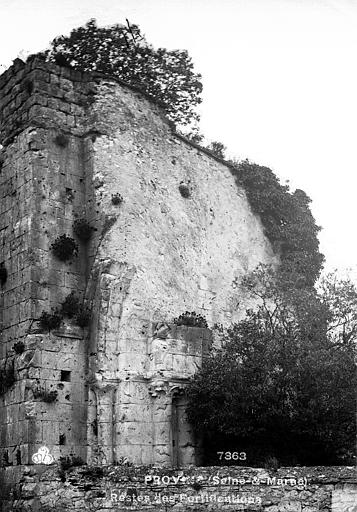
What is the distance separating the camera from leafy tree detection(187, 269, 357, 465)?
21.7 meters

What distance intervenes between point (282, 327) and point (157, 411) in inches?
201

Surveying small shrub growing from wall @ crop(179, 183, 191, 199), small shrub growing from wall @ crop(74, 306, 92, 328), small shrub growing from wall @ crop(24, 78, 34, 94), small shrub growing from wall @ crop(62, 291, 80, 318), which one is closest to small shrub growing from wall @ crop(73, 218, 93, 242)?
small shrub growing from wall @ crop(62, 291, 80, 318)

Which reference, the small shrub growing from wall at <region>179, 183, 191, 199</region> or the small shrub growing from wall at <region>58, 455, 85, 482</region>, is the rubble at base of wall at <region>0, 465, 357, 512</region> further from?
the small shrub growing from wall at <region>179, 183, 191, 199</region>

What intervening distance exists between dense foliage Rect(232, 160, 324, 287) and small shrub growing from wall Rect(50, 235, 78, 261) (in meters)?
9.07

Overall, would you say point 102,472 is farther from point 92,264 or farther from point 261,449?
point 92,264

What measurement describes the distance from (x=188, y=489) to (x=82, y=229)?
942cm

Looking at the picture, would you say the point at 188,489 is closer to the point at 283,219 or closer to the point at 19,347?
the point at 19,347

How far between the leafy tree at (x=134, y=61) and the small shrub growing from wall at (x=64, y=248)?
647 centimetres

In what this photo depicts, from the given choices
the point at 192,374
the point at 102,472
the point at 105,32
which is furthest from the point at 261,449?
the point at 105,32

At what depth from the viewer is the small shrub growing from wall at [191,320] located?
81.2ft

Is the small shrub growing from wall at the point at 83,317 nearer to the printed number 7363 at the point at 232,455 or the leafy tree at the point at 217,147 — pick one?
the printed number 7363 at the point at 232,455

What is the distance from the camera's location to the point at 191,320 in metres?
25.0

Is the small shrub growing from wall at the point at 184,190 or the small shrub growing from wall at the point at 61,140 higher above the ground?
the small shrub growing from wall at the point at 61,140

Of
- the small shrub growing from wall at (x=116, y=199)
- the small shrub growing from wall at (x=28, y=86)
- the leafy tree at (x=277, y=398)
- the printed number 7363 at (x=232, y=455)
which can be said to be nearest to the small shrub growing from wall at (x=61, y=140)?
the small shrub growing from wall at (x=28, y=86)
